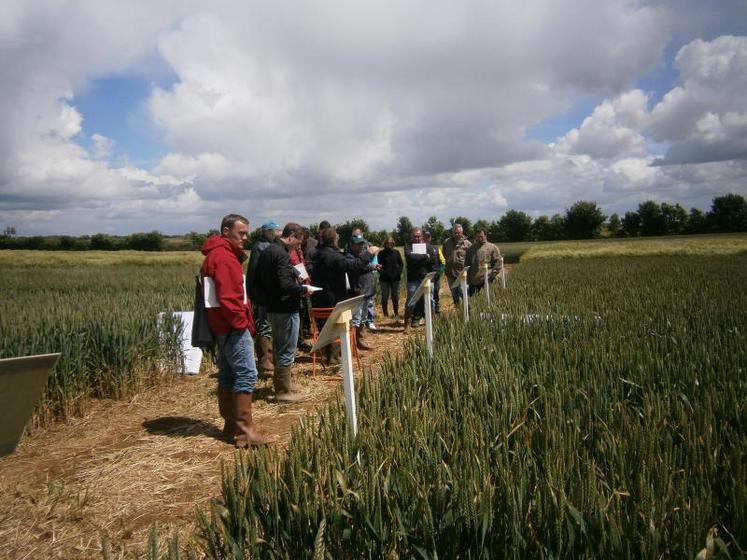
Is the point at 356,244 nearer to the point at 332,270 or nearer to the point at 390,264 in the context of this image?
the point at 332,270

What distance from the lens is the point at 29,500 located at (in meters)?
3.38

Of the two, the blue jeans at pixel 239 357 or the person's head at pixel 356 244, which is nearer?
the blue jeans at pixel 239 357

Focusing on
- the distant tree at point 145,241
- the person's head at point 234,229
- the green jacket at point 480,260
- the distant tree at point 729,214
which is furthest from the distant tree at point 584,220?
the person's head at point 234,229

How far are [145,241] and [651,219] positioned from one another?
5151 centimetres

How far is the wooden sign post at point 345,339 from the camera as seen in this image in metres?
2.72

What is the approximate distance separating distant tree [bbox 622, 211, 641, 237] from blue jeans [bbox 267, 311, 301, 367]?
55.7 metres

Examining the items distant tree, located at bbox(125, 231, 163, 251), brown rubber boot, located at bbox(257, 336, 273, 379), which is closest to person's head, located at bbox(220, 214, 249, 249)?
brown rubber boot, located at bbox(257, 336, 273, 379)

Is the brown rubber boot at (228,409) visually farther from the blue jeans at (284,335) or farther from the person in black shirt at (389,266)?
the person in black shirt at (389,266)

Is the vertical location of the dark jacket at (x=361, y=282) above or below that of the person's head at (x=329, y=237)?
below

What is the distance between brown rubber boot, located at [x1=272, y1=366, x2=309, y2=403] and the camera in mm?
5317

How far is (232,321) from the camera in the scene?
404cm

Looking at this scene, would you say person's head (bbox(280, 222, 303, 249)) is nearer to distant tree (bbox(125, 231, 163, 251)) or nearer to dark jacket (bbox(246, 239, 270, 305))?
dark jacket (bbox(246, 239, 270, 305))

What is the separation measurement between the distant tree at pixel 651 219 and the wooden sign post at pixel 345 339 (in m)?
56.6

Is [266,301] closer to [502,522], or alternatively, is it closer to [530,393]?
[530,393]
